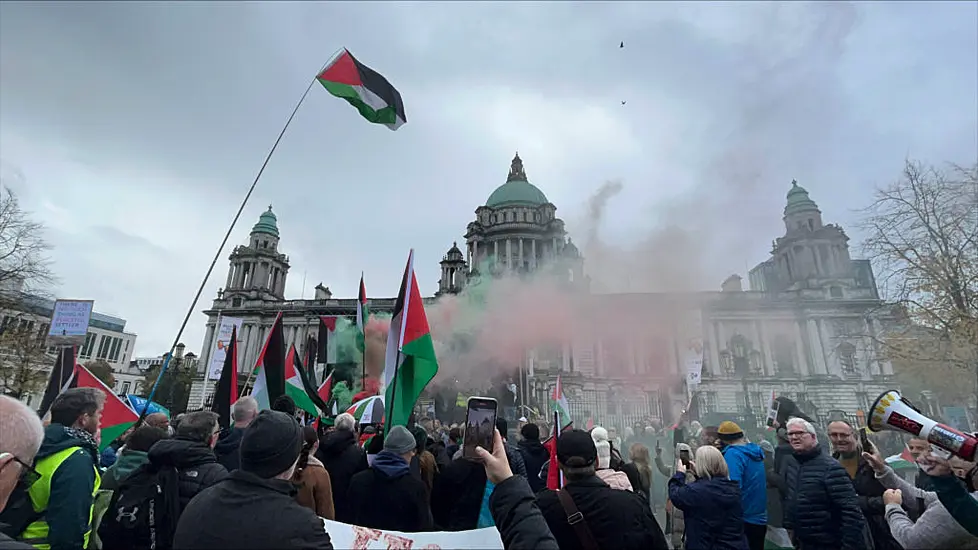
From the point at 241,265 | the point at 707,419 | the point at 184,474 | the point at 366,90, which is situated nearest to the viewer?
the point at 184,474

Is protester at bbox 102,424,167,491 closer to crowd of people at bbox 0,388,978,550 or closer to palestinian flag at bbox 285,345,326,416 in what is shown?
crowd of people at bbox 0,388,978,550

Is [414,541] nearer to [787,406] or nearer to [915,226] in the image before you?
[787,406]

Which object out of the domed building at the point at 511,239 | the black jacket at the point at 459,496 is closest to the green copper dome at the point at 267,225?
the domed building at the point at 511,239

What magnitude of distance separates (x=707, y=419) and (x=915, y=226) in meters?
15.7

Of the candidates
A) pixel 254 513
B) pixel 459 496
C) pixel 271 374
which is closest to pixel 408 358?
pixel 459 496

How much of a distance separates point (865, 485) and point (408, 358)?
512 cm

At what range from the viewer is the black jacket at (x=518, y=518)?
6.89 ft

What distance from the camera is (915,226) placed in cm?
1684

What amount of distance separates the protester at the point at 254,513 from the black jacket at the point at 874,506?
214 inches

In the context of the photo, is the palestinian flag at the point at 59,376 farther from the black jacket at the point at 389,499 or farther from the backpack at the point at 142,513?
the black jacket at the point at 389,499

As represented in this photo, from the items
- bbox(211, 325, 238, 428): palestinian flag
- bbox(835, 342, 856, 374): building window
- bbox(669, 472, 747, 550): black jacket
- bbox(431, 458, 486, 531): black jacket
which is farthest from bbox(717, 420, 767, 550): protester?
bbox(835, 342, 856, 374): building window

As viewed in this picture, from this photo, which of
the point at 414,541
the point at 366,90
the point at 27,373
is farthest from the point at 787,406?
the point at 27,373

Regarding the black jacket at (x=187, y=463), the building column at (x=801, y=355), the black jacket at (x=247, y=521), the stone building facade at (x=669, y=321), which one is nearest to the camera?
the black jacket at (x=247, y=521)

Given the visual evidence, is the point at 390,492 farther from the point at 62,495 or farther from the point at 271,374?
the point at 271,374
